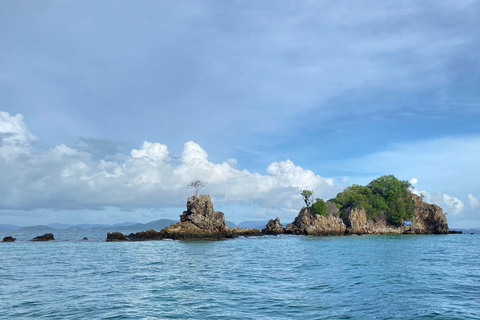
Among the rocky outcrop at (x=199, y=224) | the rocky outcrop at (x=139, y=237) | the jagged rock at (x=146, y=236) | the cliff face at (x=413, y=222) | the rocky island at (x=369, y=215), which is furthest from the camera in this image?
the cliff face at (x=413, y=222)

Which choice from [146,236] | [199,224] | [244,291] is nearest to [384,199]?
[199,224]

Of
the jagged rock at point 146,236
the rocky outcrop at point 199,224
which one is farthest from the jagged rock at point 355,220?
the jagged rock at point 146,236

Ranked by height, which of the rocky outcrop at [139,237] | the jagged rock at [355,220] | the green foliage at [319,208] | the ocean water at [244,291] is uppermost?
the green foliage at [319,208]

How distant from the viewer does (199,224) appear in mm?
93500

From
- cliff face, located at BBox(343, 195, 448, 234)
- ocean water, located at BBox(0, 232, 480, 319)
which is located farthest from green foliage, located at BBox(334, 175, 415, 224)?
ocean water, located at BBox(0, 232, 480, 319)

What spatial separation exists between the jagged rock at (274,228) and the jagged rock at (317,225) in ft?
8.94

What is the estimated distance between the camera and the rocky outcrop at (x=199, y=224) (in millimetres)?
90750

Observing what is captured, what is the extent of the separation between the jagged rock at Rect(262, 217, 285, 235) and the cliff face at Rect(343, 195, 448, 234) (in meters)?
22.5

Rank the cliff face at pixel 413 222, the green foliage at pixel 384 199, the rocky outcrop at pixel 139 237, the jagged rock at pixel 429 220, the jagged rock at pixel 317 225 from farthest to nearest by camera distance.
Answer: the green foliage at pixel 384 199 → the jagged rock at pixel 429 220 → the cliff face at pixel 413 222 → the jagged rock at pixel 317 225 → the rocky outcrop at pixel 139 237

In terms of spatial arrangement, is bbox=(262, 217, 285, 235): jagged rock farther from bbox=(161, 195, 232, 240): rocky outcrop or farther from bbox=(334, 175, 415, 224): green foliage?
bbox=(161, 195, 232, 240): rocky outcrop

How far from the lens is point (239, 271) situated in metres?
34.8

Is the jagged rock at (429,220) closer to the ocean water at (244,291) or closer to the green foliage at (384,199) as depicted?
the green foliage at (384,199)

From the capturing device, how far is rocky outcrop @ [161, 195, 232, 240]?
90.8m

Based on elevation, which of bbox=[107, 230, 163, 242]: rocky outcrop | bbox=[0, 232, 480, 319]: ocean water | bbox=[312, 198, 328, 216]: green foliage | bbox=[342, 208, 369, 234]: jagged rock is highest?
bbox=[312, 198, 328, 216]: green foliage
